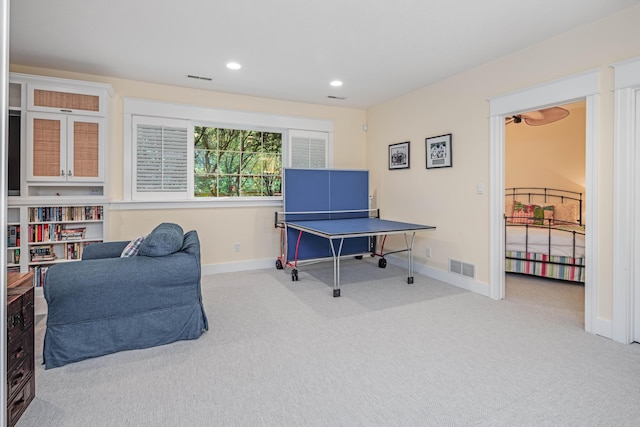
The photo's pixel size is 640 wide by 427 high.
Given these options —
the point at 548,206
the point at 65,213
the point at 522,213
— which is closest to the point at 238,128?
the point at 65,213

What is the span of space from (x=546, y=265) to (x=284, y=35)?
13.4 feet

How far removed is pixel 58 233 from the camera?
3.57 meters

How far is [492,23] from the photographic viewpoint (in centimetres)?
279

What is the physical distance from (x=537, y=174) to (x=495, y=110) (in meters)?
3.33

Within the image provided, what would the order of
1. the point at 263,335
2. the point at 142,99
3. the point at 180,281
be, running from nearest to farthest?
the point at 180,281 → the point at 263,335 → the point at 142,99

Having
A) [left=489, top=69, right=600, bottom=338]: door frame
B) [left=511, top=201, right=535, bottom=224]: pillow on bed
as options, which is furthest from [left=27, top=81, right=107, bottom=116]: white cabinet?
[left=511, top=201, right=535, bottom=224]: pillow on bed

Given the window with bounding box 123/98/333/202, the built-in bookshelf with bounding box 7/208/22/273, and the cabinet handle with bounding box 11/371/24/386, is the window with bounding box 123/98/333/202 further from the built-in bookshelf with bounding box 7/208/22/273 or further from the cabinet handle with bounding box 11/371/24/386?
the cabinet handle with bounding box 11/371/24/386

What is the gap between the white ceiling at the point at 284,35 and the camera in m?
2.54

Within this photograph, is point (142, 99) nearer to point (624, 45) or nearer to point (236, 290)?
point (236, 290)

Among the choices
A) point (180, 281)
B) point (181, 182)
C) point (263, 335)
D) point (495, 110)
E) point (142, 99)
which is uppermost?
point (142, 99)

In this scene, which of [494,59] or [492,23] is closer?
[492,23]

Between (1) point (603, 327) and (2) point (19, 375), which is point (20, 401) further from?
(1) point (603, 327)

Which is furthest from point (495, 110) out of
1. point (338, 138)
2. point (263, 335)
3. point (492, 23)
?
point (263, 335)

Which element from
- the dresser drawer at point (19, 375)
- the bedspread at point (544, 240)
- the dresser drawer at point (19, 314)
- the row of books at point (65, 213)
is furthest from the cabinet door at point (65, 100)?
the bedspread at point (544, 240)
